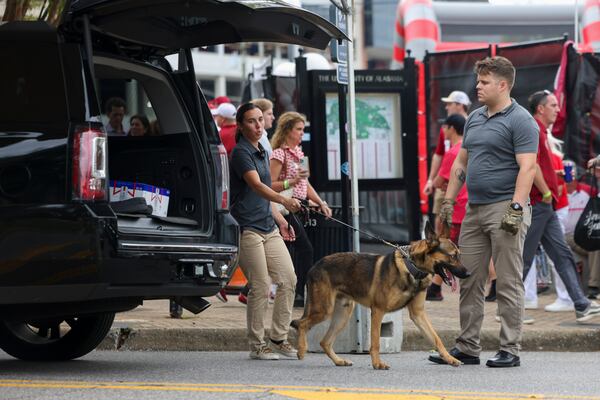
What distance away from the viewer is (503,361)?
8.35 m

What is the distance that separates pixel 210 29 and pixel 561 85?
691cm

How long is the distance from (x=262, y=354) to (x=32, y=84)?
111 inches

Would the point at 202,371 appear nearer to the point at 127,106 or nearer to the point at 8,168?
the point at 8,168

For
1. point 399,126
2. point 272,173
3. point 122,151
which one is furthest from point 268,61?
point 122,151

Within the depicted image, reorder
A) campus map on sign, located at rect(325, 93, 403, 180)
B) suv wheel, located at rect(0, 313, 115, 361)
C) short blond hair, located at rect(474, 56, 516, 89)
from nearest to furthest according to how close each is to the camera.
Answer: short blond hair, located at rect(474, 56, 516, 89), suv wheel, located at rect(0, 313, 115, 361), campus map on sign, located at rect(325, 93, 403, 180)

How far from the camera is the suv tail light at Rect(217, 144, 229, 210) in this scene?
324 inches

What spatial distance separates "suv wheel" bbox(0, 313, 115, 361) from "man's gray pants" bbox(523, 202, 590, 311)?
3.82m

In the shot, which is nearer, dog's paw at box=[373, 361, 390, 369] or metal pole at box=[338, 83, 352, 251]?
dog's paw at box=[373, 361, 390, 369]

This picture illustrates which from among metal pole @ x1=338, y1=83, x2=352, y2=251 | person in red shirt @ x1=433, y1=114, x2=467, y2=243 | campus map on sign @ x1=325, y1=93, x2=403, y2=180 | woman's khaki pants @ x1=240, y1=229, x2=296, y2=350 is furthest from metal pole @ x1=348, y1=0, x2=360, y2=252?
campus map on sign @ x1=325, y1=93, x2=403, y2=180

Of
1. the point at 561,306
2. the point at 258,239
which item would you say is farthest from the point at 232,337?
the point at 561,306

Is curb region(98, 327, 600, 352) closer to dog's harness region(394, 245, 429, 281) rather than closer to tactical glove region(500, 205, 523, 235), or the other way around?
dog's harness region(394, 245, 429, 281)

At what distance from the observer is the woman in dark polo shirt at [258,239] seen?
8898 mm

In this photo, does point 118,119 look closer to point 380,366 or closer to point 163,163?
point 163,163

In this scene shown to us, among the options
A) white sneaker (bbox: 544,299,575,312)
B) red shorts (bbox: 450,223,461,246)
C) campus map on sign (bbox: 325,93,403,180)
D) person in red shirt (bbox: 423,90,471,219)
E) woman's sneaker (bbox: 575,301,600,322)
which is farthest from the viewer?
campus map on sign (bbox: 325,93,403,180)
